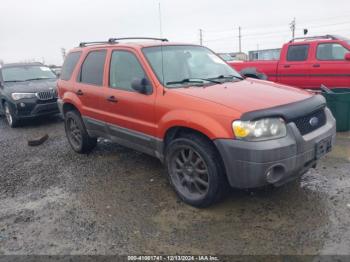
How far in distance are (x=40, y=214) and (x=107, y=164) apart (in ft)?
5.26

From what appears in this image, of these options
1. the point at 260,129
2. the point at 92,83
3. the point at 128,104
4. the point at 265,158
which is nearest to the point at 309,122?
the point at 260,129

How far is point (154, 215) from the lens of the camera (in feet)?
11.7

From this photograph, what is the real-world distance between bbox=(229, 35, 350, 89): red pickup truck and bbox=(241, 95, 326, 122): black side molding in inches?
159

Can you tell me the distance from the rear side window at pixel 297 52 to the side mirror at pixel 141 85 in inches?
233

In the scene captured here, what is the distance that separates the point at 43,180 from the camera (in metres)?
4.79

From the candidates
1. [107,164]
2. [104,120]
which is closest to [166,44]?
[104,120]

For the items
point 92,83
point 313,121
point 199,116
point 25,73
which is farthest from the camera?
point 25,73

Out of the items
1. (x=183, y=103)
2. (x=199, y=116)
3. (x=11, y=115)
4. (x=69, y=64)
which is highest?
(x=69, y=64)

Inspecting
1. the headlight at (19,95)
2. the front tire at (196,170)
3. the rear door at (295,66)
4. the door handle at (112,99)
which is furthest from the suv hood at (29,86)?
the rear door at (295,66)

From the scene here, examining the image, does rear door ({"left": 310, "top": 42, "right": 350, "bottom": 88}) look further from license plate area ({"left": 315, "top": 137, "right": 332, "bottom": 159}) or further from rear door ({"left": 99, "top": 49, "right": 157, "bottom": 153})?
rear door ({"left": 99, "top": 49, "right": 157, "bottom": 153})

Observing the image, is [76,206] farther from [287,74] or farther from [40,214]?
[287,74]

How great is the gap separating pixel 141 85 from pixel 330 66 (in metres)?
5.83

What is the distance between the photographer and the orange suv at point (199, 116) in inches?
122

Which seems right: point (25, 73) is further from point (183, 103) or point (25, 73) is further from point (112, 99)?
point (183, 103)
